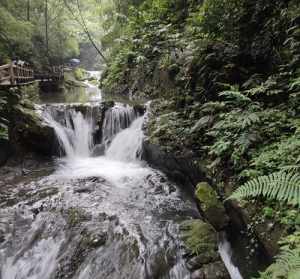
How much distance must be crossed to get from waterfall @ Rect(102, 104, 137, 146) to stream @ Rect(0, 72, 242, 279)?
1.42 metres

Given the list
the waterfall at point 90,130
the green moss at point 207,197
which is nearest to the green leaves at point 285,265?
the green moss at point 207,197

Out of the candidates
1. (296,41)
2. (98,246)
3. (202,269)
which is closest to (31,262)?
(98,246)

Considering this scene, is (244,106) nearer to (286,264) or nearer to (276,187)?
(276,187)

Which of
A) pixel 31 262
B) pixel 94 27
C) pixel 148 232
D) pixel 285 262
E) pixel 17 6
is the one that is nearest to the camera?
pixel 285 262

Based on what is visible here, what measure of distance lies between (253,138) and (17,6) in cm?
2073

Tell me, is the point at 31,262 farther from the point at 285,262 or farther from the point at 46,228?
the point at 285,262

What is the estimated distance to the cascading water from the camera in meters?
4.15

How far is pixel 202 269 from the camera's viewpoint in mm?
3844

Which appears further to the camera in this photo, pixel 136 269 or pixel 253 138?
pixel 253 138

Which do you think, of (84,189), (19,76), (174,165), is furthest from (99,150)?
(19,76)

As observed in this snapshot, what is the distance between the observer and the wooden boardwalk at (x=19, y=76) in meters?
9.34

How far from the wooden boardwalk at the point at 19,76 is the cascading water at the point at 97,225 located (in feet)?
12.6

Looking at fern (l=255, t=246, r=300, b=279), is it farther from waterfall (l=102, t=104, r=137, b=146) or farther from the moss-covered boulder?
waterfall (l=102, t=104, r=137, b=146)

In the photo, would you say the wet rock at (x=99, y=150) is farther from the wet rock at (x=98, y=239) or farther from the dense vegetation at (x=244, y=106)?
the wet rock at (x=98, y=239)
